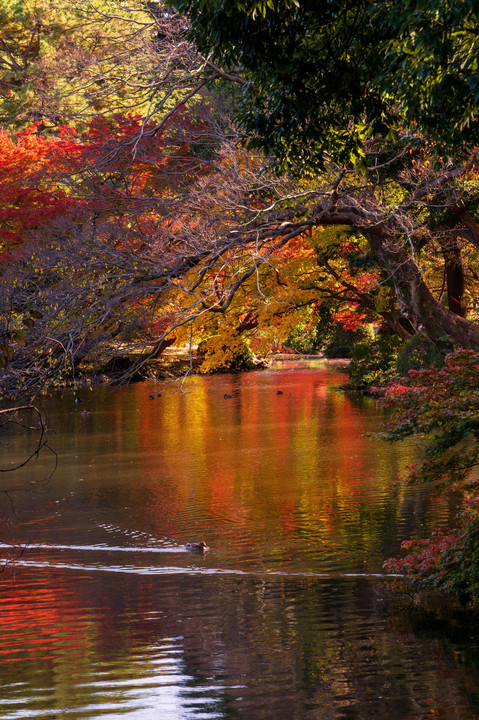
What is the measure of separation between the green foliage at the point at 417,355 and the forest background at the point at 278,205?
0.08 meters

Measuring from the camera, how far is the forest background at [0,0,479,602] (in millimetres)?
7664

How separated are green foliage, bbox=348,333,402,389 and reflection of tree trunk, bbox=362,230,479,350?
9479mm

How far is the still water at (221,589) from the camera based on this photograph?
20.7ft

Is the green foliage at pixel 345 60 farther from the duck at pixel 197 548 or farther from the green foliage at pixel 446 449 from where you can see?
the duck at pixel 197 548

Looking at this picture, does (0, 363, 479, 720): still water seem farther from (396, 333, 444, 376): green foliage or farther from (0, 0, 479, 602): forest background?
(396, 333, 444, 376): green foliage

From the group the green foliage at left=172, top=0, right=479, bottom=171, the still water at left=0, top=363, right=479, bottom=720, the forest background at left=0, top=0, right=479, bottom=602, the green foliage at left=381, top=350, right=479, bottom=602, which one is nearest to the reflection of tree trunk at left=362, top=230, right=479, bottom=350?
the forest background at left=0, top=0, right=479, bottom=602

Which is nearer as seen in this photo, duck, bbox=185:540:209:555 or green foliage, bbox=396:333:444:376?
duck, bbox=185:540:209:555

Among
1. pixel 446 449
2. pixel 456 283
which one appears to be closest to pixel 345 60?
pixel 446 449

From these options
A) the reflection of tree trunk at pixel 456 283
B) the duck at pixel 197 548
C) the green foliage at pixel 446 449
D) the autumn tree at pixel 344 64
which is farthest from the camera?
the reflection of tree trunk at pixel 456 283

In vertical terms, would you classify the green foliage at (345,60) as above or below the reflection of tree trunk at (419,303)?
above

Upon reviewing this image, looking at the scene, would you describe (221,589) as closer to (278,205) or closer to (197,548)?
(197,548)

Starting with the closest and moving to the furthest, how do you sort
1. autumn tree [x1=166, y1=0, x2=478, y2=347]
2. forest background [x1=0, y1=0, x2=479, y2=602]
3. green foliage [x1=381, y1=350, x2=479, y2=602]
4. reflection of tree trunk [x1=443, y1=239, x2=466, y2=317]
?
autumn tree [x1=166, y1=0, x2=478, y2=347], forest background [x1=0, y1=0, x2=479, y2=602], green foliage [x1=381, y1=350, x2=479, y2=602], reflection of tree trunk [x1=443, y1=239, x2=466, y2=317]

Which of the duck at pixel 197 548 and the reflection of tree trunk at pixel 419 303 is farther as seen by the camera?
the reflection of tree trunk at pixel 419 303

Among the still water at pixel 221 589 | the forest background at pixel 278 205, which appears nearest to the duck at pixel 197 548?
the still water at pixel 221 589
